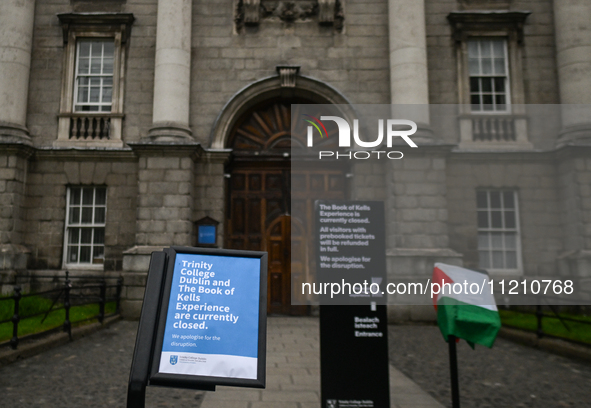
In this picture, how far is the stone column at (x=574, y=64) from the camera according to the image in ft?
39.5

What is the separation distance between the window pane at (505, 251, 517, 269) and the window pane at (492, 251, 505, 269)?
144 millimetres

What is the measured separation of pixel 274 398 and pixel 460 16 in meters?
11.8

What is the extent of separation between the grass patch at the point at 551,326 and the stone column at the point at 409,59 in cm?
526

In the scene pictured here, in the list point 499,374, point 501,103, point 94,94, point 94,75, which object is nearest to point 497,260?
point 501,103

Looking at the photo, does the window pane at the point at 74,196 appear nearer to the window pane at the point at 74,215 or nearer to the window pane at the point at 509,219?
the window pane at the point at 74,215

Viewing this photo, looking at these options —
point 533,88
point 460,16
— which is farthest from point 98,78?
point 533,88

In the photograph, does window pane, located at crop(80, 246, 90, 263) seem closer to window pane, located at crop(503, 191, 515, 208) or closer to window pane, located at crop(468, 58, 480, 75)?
window pane, located at crop(503, 191, 515, 208)

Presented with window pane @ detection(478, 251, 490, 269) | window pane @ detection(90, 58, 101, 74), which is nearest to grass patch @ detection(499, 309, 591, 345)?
window pane @ detection(478, 251, 490, 269)

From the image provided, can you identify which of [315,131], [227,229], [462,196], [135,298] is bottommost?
[135,298]

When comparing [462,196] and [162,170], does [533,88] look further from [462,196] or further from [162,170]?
[162,170]

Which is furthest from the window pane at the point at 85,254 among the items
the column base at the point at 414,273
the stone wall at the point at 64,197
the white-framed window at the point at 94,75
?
the column base at the point at 414,273

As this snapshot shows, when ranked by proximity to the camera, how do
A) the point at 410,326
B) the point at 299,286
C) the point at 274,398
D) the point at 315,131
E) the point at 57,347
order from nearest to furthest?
the point at 274,398, the point at 57,347, the point at 410,326, the point at 299,286, the point at 315,131

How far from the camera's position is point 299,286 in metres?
12.2

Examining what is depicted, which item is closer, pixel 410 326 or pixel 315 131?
pixel 410 326
